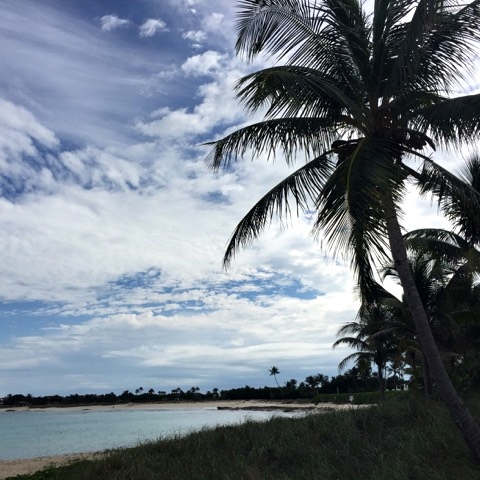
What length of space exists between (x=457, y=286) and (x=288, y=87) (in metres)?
11.5

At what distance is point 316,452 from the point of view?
11.2m

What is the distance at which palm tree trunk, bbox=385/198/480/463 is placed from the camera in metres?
8.48

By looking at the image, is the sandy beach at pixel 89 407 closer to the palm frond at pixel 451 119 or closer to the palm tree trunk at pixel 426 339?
the palm tree trunk at pixel 426 339

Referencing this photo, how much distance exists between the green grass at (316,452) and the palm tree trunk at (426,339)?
69cm

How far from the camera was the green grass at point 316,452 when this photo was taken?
355 inches

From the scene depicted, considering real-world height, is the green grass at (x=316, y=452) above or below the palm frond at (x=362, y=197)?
below

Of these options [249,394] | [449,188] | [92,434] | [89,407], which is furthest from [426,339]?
[89,407]

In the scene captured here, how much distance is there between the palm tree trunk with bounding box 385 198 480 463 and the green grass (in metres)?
0.69

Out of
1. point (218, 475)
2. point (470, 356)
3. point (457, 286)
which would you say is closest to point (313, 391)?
point (470, 356)

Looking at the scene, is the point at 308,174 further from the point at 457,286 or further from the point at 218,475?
the point at 457,286

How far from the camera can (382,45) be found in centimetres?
941

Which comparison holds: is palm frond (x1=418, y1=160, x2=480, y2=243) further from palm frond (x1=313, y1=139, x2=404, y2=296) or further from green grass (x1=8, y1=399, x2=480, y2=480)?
A: green grass (x1=8, y1=399, x2=480, y2=480)

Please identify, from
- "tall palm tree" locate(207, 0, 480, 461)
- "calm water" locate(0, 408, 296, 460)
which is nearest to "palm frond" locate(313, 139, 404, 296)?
"tall palm tree" locate(207, 0, 480, 461)

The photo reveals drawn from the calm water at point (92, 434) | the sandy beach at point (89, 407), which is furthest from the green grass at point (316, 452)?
the sandy beach at point (89, 407)
